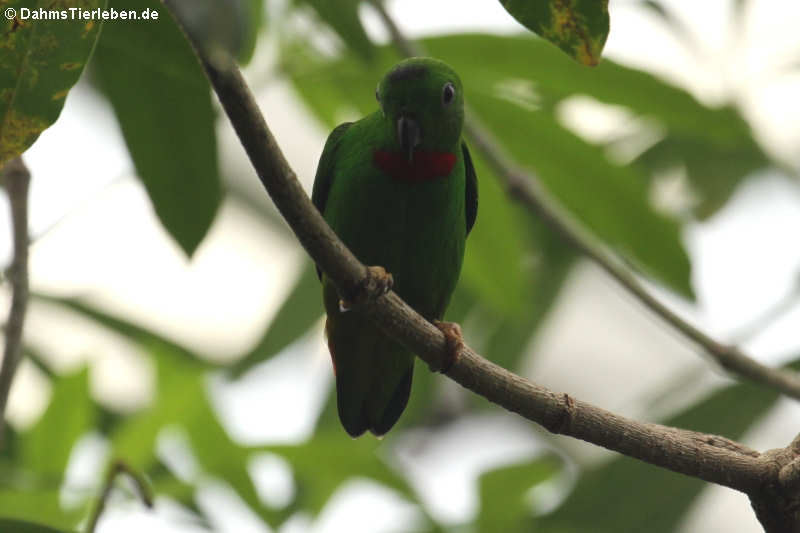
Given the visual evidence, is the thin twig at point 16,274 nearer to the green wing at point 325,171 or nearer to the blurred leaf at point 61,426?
the green wing at point 325,171

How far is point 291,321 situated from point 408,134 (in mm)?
1602

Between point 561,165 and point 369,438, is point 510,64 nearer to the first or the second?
point 561,165

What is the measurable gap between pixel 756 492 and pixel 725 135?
1.45 m

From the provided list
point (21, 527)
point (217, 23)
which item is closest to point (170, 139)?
point (21, 527)

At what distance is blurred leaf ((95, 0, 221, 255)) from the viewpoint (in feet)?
8.62

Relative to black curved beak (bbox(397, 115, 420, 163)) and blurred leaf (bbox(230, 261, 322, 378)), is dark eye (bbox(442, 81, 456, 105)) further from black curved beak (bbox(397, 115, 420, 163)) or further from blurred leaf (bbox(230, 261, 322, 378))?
blurred leaf (bbox(230, 261, 322, 378))

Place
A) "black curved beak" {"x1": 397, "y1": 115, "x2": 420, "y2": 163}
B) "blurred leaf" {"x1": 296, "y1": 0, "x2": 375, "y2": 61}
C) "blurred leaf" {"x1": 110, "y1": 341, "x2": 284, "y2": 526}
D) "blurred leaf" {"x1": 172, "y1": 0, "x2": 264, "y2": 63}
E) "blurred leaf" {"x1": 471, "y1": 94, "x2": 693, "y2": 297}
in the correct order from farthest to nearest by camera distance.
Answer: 1. "blurred leaf" {"x1": 110, "y1": 341, "x2": 284, "y2": 526}
2. "blurred leaf" {"x1": 471, "y1": 94, "x2": 693, "y2": 297}
3. "black curved beak" {"x1": 397, "y1": 115, "x2": 420, "y2": 163}
4. "blurred leaf" {"x1": 296, "y1": 0, "x2": 375, "y2": 61}
5. "blurred leaf" {"x1": 172, "y1": 0, "x2": 264, "y2": 63}

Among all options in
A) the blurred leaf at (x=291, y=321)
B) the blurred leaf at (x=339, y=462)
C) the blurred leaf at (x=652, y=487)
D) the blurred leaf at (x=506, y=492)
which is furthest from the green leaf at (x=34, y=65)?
the blurred leaf at (x=652, y=487)

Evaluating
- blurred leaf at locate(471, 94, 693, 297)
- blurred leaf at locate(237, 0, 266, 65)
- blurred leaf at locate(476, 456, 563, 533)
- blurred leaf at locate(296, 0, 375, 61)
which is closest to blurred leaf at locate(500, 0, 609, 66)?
blurred leaf at locate(237, 0, 266, 65)

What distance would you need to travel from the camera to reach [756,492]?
7.43ft

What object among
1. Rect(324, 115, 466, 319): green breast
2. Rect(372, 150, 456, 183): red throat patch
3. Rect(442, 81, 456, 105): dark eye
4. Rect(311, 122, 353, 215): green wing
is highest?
Rect(442, 81, 456, 105): dark eye

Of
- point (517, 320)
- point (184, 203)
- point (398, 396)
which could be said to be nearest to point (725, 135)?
point (517, 320)

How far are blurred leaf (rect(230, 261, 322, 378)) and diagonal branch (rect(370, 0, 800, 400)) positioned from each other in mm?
1136

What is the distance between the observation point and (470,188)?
9.93ft
